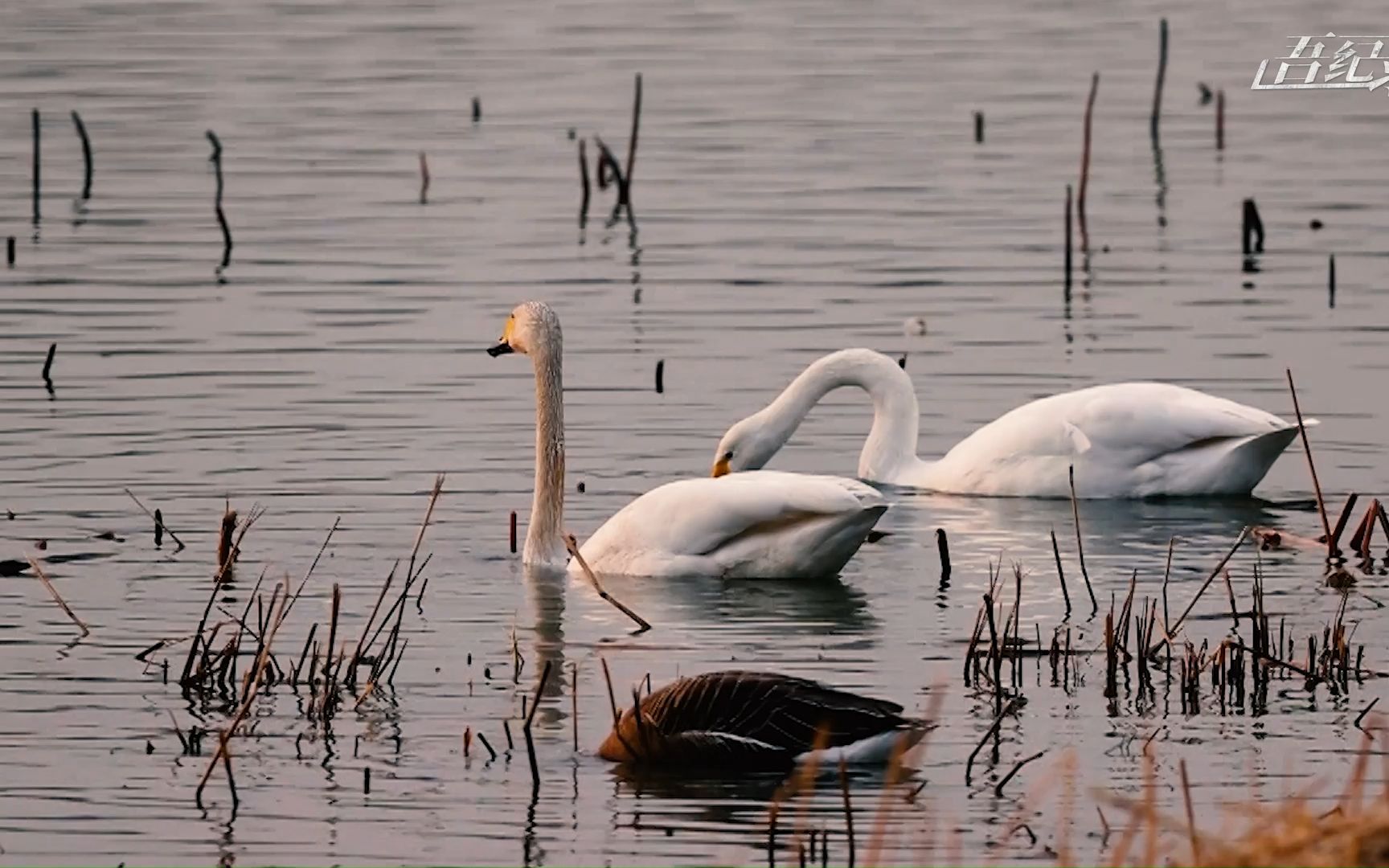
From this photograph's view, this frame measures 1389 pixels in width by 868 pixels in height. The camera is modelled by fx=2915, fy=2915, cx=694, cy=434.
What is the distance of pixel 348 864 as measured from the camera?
8.06m

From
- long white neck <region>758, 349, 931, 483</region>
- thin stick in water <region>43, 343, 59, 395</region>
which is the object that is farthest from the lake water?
long white neck <region>758, 349, 931, 483</region>

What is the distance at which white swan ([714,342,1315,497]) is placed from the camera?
47.0 feet

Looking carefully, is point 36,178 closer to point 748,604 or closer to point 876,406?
point 876,406

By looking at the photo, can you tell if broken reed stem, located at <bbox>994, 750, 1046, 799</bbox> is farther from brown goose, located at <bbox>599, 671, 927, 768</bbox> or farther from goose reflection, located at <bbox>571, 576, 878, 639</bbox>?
goose reflection, located at <bbox>571, 576, 878, 639</bbox>

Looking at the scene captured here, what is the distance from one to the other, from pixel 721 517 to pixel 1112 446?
3.09m

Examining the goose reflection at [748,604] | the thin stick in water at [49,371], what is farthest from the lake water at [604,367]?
the thin stick in water at [49,371]

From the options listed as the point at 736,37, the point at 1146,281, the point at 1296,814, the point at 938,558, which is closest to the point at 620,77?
the point at 736,37

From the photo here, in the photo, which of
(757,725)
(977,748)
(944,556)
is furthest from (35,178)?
(977,748)

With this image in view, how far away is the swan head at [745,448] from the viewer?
14.7 metres

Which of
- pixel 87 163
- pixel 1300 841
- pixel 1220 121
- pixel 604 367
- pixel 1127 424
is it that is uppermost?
pixel 1220 121

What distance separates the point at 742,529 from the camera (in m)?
12.2

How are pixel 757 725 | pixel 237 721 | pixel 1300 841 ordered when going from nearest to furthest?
pixel 1300 841 → pixel 237 721 → pixel 757 725

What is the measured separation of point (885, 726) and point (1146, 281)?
12.9m

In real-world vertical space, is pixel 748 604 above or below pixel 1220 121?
below
